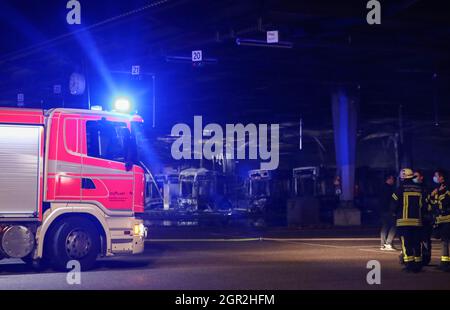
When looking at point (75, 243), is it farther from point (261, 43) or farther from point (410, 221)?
point (261, 43)

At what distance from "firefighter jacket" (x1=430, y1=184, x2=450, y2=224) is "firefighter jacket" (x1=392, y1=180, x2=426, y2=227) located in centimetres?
31

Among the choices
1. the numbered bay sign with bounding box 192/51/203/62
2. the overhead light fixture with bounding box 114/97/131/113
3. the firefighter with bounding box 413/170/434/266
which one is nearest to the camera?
the firefighter with bounding box 413/170/434/266

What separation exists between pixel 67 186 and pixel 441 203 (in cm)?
677

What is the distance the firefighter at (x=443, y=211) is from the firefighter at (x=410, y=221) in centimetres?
35

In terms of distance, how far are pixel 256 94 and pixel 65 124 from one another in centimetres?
2166

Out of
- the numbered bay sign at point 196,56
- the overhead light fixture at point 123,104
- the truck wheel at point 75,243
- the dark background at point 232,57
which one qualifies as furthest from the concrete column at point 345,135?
the truck wheel at point 75,243

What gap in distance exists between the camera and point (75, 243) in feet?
43.3

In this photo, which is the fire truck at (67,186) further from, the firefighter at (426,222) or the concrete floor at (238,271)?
the firefighter at (426,222)

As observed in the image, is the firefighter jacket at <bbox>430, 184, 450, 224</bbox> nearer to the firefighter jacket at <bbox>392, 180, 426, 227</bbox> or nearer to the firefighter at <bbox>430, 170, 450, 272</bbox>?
the firefighter at <bbox>430, 170, 450, 272</bbox>

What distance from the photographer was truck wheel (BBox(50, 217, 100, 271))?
42.8 ft

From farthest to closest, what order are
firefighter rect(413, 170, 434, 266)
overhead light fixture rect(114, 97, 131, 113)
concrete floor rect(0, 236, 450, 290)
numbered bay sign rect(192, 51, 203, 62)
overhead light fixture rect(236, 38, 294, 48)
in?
numbered bay sign rect(192, 51, 203, 62) < overhead light fixture rect(236, 38, 294, 48) < overhead light fixture rect(114, 97, 131, 113) < firefighter rect(413, 170, 434, 266) < concrete floor rect(0, 236, 450, 290)

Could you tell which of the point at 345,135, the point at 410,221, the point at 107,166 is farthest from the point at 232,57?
the point at 410,221

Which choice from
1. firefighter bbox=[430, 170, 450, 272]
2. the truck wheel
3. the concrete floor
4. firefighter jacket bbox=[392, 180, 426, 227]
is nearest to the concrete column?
the concrete floor
